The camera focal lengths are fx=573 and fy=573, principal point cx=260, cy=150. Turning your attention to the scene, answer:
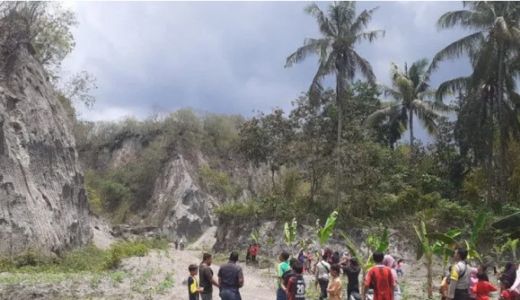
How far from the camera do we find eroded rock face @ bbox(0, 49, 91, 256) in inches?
→ 895

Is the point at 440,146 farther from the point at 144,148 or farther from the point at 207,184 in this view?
the point at 144,148

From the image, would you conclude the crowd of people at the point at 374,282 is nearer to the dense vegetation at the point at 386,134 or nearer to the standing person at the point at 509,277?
the standing person at the point at 509,277

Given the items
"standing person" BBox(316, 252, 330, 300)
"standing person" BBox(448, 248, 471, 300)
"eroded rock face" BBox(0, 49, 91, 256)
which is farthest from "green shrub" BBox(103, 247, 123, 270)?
"standing person" BBox(448, 248, 471, 300)

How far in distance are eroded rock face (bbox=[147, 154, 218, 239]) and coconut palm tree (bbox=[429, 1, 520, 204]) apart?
94.9 feet

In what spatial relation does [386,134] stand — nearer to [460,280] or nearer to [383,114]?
[383,114]

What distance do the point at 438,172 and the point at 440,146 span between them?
8.40ft

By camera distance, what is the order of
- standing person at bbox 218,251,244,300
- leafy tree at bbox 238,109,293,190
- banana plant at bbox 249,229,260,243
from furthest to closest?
leafy tree at bbox 238,109,293,190 → banana plant at bbox 249,229,260,243 → standing person at bbox 218,251,244,300

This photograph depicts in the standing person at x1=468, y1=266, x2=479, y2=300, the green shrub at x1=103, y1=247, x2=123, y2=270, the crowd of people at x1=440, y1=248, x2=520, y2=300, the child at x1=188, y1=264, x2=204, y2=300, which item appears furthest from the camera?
the green shrub at x1=103, y1=247, x2=123, y2=270

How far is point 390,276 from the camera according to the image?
798 cm

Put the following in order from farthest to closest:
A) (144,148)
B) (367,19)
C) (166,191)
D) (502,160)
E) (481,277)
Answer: (144,148) < (166,191) < (367,19) < (502,160) < (481,277)

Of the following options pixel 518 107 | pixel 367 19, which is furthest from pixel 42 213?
pixel 518 107

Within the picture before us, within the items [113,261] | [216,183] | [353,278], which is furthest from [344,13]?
[216,183]

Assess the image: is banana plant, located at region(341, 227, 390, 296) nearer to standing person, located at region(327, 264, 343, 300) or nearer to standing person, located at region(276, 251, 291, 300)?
standing person, located at region(327, 264, 343, 300)

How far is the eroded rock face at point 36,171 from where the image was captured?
2273cm
